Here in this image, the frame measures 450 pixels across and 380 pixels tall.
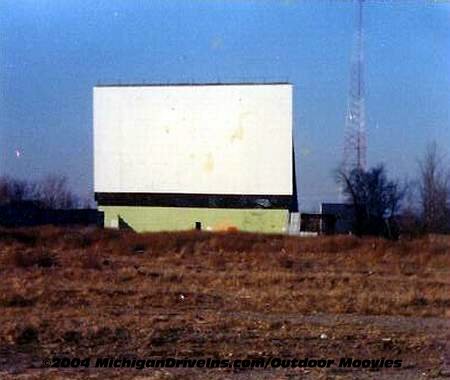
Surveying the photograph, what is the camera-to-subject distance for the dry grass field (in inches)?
388

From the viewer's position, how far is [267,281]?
64.0 feet

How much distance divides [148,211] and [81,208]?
1129 mm

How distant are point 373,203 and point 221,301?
490 inches

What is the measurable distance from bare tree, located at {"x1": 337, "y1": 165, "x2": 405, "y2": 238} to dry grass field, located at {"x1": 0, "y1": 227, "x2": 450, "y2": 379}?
536 millimetres

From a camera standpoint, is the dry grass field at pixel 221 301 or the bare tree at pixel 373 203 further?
the bare tree at pixel 373 203

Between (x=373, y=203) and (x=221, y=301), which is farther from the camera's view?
(x=373, y=203)

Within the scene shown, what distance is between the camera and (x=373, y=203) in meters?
27.1

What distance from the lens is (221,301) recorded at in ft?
51.0

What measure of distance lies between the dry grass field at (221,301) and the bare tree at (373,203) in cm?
54

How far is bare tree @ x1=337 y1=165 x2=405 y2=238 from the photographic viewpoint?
Answer: 83.8ft

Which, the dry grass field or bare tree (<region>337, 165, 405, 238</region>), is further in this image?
bare tree (<region>337, 165, 405, 238</region>)

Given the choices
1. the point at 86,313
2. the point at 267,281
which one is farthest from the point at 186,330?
the point at 267,281

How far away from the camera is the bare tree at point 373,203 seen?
83.8 feet

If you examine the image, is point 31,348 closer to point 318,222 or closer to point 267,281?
point 267,281
